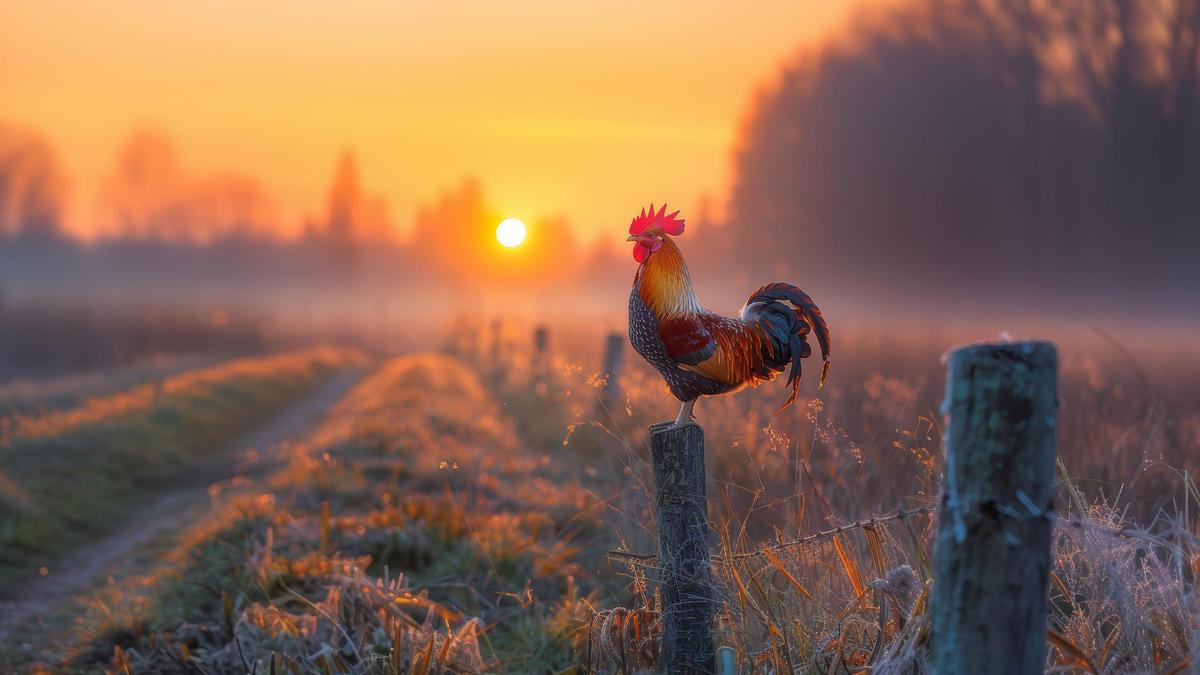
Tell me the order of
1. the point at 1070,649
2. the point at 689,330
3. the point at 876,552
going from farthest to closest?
the point at 689,330, the point at 876,552, the point at 1070,649

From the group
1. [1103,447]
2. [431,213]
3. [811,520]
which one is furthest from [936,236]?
[431,213]

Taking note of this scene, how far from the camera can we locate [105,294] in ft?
144

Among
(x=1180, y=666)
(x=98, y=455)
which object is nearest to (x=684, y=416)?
(x=1180, y=666)

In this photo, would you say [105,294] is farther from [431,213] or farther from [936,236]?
[431,213]

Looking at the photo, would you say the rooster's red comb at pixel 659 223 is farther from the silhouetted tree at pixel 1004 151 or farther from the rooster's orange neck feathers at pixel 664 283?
the silhouetted tree at pixel 1004 151

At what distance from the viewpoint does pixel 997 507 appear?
2291mm

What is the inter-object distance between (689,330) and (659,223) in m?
0.49

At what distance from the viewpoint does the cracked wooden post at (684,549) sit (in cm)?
361

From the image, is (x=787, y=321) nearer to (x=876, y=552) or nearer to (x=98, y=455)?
(x=876, y=552)

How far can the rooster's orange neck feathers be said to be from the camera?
358 cm

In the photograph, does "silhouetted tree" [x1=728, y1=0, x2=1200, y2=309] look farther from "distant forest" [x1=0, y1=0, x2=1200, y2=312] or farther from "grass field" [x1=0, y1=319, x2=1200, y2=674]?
"grass field" [x1=0, y1=319, x2=1200, y2=674]

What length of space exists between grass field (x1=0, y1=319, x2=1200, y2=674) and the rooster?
31cm

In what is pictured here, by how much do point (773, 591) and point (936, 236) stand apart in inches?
848

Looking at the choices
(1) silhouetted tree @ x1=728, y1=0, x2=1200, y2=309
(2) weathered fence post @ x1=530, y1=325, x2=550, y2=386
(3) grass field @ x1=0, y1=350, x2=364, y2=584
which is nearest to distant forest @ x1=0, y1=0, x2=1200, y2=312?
(1) silhouetted tree @ x1=728, y1=0, x2=1200, y2=309
